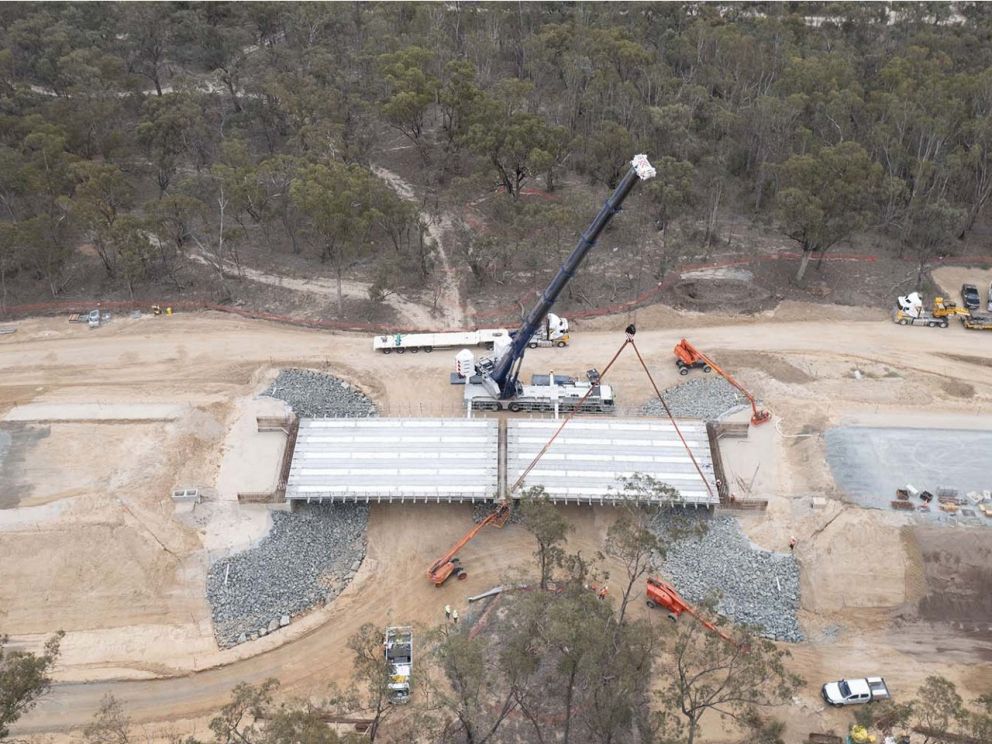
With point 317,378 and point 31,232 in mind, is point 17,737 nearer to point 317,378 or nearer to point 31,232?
point 317,378

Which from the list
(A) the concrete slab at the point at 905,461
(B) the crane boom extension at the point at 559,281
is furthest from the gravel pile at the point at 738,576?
(B) the crane boom extension at the point at 559,281

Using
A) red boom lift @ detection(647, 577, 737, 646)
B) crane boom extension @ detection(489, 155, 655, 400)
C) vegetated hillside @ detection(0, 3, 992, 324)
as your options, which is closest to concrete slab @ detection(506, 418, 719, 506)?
crane boom extension @ detection(489, 155, 655, 400)

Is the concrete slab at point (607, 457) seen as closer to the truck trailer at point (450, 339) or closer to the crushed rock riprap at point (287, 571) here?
the truck trailer at point (450, 339)

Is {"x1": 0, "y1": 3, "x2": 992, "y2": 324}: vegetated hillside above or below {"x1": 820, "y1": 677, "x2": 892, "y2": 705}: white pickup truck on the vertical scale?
above

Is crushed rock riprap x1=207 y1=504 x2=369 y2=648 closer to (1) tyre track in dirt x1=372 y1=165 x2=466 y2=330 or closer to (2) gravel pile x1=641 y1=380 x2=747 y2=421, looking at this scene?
(1) tyre track in dirt x1=372 y1=165 x2=466 y2=330

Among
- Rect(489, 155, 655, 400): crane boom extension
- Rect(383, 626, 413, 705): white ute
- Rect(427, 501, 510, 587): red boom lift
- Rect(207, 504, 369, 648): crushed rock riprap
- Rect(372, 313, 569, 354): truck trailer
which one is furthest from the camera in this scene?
Rect(372, 313, 569, 354): truck trailer

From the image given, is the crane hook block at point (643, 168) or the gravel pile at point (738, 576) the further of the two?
the gravel pile at point (738, 576)
